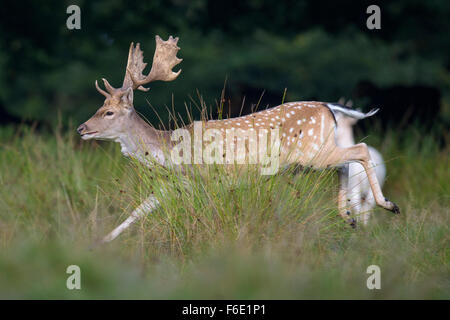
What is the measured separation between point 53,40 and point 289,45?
5158 millimetres

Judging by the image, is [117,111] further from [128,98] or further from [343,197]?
[343,197]

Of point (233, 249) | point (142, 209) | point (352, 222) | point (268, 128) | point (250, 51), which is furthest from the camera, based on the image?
point (250, 51)

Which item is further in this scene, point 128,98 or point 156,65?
point 156,65

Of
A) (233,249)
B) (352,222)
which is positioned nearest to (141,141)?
(233,249)

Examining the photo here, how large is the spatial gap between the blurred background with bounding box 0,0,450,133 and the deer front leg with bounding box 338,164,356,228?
9.83 ft

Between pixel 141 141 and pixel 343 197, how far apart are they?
1690mm

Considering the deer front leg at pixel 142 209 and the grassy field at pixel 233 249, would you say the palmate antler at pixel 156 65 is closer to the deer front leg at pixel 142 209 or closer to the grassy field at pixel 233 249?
the grassy field at pixel 233 249

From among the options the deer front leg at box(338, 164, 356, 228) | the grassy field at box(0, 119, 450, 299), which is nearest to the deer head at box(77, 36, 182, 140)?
the grassy field at box(0, 119, 450, 299)

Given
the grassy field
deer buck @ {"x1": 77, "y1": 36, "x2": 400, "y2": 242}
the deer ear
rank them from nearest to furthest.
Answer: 1. the grassy field
2. deer buck @ {"x1": 77, "y1": 36, "x2": 400, "y2": 242}
3. the deer ear

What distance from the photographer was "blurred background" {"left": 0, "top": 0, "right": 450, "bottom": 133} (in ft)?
34.8

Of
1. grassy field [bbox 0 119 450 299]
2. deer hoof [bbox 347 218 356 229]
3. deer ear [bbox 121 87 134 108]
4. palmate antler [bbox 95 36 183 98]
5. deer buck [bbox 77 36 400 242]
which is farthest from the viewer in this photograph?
palmate antler [bbox 95 36 183 98]

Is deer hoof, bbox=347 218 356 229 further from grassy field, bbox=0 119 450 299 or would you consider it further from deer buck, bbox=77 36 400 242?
deer buck, bbox=77 36 400 242

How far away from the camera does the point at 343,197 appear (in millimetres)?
5184

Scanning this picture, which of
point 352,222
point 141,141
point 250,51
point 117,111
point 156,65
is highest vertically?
point 250,51
